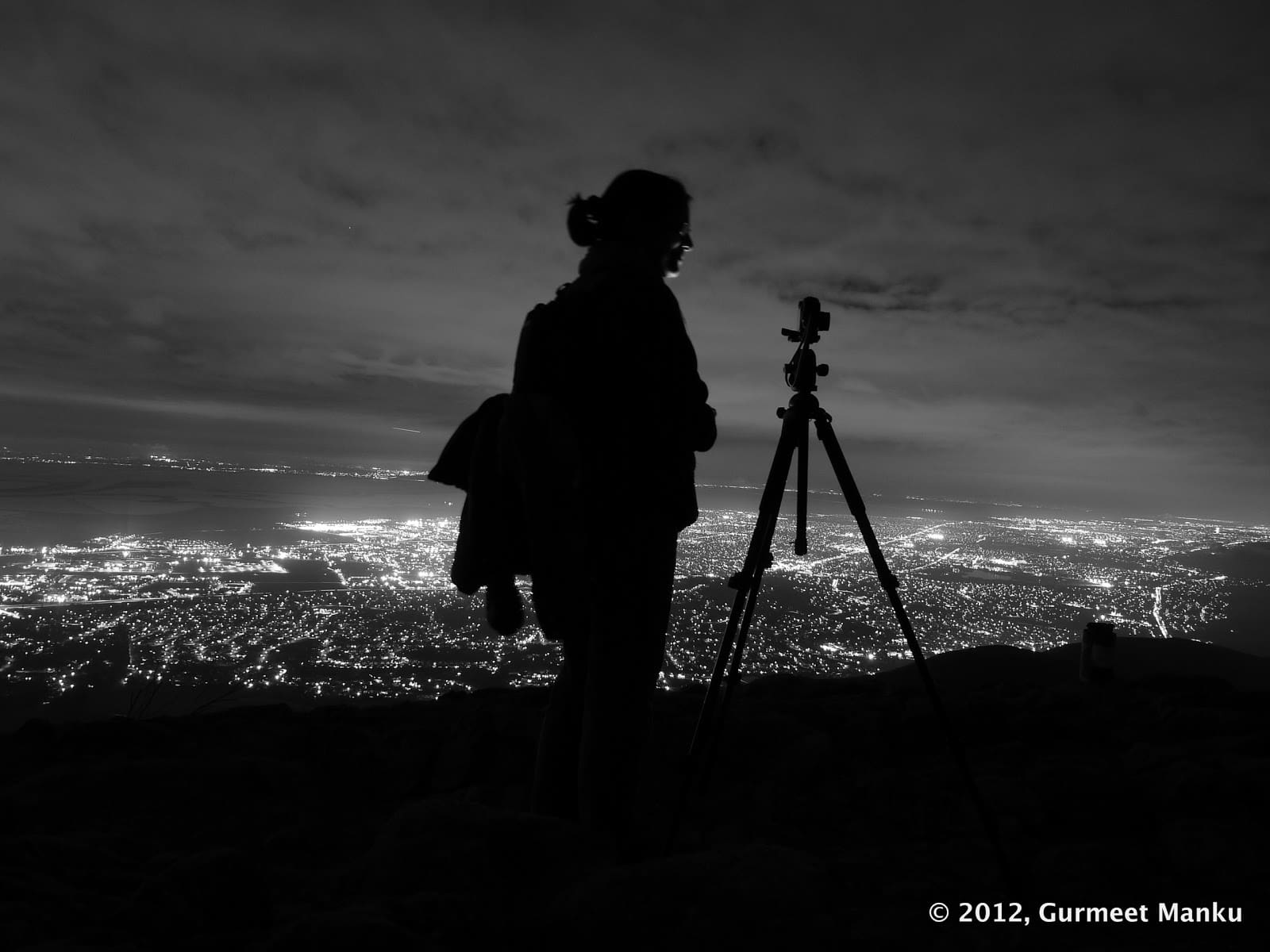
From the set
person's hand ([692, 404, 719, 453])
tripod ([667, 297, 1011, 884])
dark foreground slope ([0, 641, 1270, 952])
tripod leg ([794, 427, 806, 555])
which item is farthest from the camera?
tripod leg ([794, 427, 806, 555])

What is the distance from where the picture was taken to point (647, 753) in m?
3.34

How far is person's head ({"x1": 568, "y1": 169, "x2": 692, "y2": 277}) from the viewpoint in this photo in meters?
1.94

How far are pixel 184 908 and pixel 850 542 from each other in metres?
66.4

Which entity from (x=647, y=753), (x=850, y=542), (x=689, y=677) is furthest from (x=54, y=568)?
(x=850, y=542)

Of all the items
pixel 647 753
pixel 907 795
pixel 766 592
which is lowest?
pixel 766 592

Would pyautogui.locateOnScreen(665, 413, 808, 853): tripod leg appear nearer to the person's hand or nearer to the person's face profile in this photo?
the person's hand

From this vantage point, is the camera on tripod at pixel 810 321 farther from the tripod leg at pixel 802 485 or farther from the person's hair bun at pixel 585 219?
the person's hair bun at pixel 585 219

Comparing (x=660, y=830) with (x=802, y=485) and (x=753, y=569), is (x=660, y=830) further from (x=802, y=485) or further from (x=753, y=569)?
(x=802, y=485)

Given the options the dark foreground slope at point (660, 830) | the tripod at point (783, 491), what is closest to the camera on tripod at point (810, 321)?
the tripod at point (783, 491)

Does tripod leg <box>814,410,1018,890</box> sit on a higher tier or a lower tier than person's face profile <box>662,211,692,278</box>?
lower

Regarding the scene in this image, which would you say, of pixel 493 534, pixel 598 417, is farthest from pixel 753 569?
pixel 493 534

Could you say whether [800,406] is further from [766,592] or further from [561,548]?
[766,592]

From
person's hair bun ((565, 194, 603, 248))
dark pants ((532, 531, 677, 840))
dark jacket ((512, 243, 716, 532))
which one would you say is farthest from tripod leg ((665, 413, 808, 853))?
person's hair bun ((565, 194, 603, 248))

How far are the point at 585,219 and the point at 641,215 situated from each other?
230 mm
